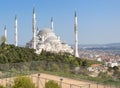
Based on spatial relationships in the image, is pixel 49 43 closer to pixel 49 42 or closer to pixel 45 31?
pixel 49 42

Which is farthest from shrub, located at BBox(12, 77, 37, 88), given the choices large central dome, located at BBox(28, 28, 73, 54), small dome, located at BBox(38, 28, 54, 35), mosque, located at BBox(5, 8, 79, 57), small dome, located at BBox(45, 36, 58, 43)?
small dome, located at BBox(38, 28, 54, 35)

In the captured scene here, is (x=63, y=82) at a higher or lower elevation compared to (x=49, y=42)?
lower

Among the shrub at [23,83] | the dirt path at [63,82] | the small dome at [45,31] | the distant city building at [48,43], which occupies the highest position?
the small dome at [45,31]

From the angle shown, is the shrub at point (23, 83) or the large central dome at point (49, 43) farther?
the large central dome at point (49, 43)

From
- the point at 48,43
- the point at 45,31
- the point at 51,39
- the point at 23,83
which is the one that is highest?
the point at 45,31

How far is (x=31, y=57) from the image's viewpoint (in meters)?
33.4

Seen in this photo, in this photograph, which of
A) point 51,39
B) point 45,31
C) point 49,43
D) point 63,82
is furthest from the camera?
point 45,31

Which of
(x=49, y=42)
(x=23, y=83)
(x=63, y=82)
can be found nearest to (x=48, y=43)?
(x=49, y=42)

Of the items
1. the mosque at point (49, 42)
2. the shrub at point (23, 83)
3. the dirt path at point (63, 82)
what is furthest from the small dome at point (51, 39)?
the shrub at point (23, 83)

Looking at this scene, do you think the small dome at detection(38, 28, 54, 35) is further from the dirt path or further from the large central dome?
the dirt path

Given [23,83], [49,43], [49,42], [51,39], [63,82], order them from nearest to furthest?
1. [23,83]
2. [63,82]
3. [49,43]
4. [49,42]
5. [51,39]

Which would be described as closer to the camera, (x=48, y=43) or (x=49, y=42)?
(x=48, y=43)

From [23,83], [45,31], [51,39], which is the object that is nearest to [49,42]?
[51,39]

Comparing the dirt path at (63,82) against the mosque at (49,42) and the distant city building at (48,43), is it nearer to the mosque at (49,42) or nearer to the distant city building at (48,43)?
the mosque at (49,42)
